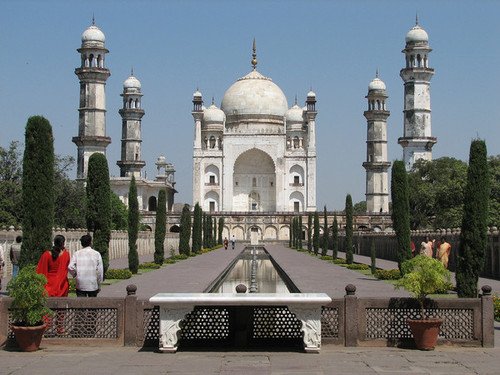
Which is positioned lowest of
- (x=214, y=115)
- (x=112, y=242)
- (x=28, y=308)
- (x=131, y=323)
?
(x=131, y=323)

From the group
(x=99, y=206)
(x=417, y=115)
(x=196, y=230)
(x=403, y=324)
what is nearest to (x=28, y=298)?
(x=403, y=324)

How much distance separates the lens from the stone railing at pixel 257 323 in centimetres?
725

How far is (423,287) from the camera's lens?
23.9 feet

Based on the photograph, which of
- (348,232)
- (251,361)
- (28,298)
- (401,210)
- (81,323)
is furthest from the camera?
(348,232)

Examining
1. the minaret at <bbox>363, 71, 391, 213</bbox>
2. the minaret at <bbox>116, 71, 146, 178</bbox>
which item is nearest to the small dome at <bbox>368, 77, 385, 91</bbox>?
the minaret at <bbox>363, 71, 391, 213</bbox>

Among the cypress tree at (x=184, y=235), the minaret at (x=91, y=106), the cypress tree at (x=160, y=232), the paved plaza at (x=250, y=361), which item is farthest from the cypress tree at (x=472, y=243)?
the minaret at (x=91, y=106)

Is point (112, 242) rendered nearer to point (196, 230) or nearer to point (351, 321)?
point (196, 230)

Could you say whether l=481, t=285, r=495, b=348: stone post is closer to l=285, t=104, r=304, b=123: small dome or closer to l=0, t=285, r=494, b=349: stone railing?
l=0, t=285, r=494, b=349: stone railing

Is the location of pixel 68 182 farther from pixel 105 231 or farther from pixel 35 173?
pixel 35 173

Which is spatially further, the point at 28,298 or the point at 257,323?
the point at 257,323

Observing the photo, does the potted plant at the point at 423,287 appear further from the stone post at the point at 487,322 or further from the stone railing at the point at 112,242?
the stone railing at the point at 112,242

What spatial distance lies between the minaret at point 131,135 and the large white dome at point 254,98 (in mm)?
6932

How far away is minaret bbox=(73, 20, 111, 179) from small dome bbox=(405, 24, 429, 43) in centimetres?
1958

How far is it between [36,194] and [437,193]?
31.3 m
